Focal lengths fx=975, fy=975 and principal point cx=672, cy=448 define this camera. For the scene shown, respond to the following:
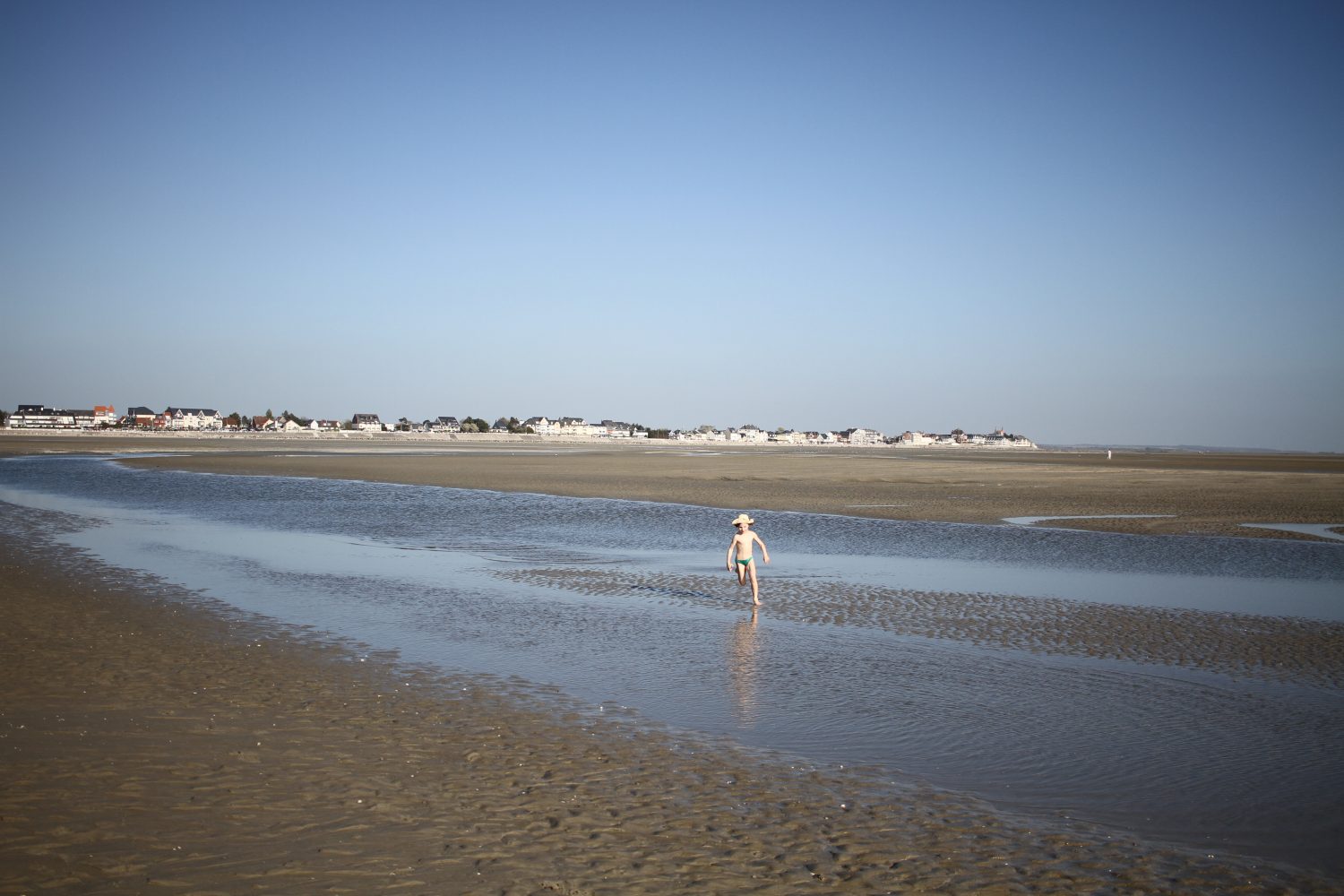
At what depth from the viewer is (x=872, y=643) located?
42.0ft

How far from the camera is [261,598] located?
1534 centimetres

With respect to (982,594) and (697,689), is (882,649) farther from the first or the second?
(982,594)

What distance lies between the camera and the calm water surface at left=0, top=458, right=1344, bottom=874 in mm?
7758

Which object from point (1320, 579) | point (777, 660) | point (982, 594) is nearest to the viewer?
point (777, 660)

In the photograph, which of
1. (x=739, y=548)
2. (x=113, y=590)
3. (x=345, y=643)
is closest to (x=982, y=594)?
(x=739, y=548)

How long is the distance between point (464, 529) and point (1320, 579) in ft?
64.3

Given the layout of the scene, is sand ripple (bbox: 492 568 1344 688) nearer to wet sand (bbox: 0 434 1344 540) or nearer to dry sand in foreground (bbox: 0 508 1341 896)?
dry sand in foreground (bbox: 0 508 1341 896)

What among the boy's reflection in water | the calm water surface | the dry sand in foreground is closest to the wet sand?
the calm water surface

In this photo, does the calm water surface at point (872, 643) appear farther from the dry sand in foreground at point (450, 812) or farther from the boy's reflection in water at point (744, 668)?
the dry sand in foreground at point (450, 812)

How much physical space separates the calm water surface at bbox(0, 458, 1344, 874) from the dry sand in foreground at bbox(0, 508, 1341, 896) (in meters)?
0.76

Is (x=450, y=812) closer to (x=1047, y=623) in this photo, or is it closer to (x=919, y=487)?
(x=1047, y=623)

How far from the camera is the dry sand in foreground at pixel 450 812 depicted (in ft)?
18.7

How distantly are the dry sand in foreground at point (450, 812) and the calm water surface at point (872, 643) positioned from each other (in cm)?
76

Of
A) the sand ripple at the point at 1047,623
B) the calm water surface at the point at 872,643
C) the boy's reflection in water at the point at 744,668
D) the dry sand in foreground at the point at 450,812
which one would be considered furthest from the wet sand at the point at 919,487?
the dry sand in foreground at the point at 450,812
